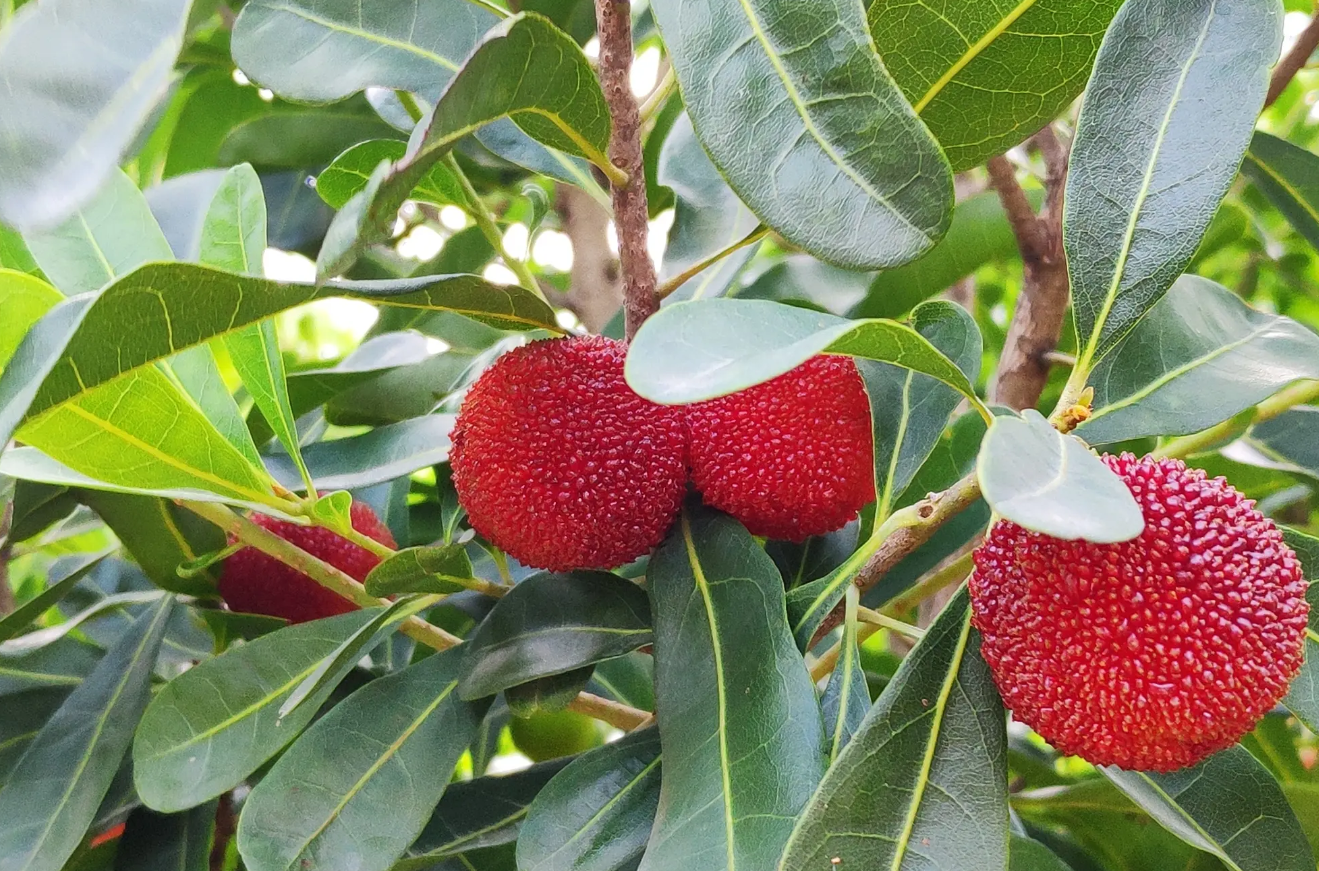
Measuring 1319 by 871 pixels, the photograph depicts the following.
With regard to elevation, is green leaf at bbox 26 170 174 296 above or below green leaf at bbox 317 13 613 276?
below

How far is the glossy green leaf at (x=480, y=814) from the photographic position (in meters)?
0.67

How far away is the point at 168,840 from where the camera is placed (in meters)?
0.72

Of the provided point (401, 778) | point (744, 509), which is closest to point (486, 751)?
point (401, 778)

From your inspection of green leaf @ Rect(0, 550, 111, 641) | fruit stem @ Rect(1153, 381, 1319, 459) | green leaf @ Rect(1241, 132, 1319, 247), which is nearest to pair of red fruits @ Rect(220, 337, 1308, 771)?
green leaf @ Rect(0, 550, 111, 641)

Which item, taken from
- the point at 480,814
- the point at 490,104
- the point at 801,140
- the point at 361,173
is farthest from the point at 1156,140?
the point at 480,814

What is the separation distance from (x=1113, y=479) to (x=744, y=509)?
0.86 feet

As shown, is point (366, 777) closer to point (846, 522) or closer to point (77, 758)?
point (77, 758)

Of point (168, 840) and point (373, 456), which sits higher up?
point (373, 456)

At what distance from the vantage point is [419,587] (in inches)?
24.9

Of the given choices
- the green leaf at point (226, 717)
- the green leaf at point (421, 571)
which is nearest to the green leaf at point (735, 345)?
the green leaf at point (421, 571)

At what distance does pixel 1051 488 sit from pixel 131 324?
13.3 inches

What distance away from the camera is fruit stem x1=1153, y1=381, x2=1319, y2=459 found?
2.39ft

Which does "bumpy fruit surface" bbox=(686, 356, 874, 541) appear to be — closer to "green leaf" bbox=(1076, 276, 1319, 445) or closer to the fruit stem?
"green leaf" bbox=(1076, 276, 1319, 445)

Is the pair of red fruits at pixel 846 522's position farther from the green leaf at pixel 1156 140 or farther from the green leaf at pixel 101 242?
the green leaf at pixel 101 242
